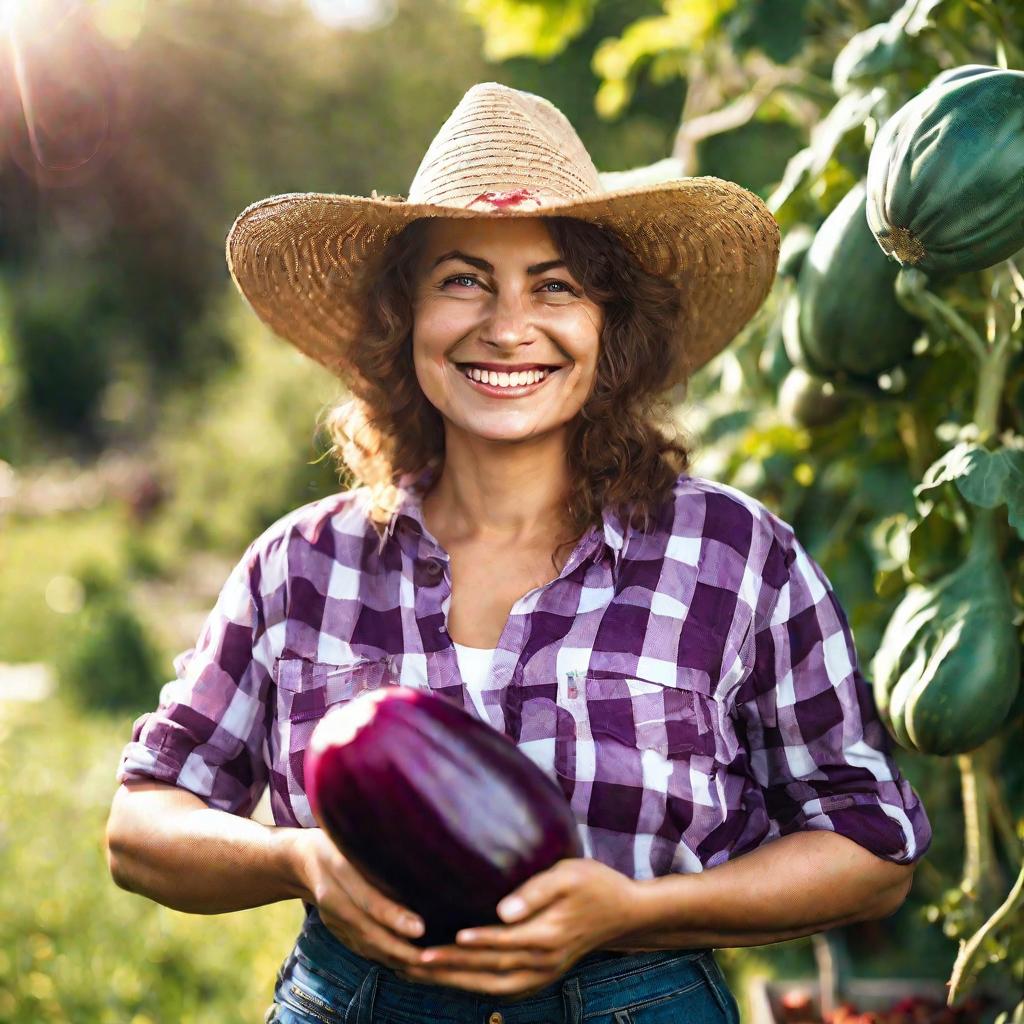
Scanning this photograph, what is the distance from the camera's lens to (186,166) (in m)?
17.4

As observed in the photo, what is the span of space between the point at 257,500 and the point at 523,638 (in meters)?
7.04

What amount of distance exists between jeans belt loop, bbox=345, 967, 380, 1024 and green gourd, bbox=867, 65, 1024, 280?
0.99m

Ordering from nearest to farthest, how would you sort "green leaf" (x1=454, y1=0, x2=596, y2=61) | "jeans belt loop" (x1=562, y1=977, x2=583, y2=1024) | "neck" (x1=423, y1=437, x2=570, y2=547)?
"jeans belt loop" (x1=562, y1=977, x2=583, y2=1024) < "neck" (x1=423, y1=437, x2=570, y2=547) < "green leaf" (x1=454, y1=0, x2=596, y2=61)

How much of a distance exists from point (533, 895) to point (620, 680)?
34 cm

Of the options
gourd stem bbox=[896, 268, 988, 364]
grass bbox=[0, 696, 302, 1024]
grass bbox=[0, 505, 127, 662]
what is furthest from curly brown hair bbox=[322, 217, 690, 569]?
grass bbox=[0, 505, 127, 662]

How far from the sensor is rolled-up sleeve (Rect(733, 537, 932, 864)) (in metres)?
1.42

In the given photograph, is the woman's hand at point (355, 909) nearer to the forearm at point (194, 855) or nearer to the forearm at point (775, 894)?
the forearm at point (194, 855)

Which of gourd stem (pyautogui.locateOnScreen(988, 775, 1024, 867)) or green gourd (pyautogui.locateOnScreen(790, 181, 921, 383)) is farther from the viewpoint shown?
gourd stem (pyautogui.locateOnScreen(988, 775, 1024, 867))

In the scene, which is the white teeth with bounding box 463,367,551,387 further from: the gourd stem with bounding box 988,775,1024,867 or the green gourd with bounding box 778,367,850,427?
the gourd stem with bounding box 988,775,1024,867

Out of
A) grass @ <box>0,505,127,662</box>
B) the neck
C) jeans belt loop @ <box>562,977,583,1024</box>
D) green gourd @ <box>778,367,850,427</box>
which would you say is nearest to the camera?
jeans belt loop @ <box>562,977,583,1024</box>

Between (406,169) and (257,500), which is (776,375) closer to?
(257,500)

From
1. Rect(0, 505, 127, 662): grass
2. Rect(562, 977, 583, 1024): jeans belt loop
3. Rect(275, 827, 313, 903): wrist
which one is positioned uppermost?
Rect(0, 505, 127, 662): grass

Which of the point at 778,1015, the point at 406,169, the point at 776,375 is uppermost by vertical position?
the point at 406,169

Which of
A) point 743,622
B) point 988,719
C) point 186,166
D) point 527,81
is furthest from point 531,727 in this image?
point 186,166
